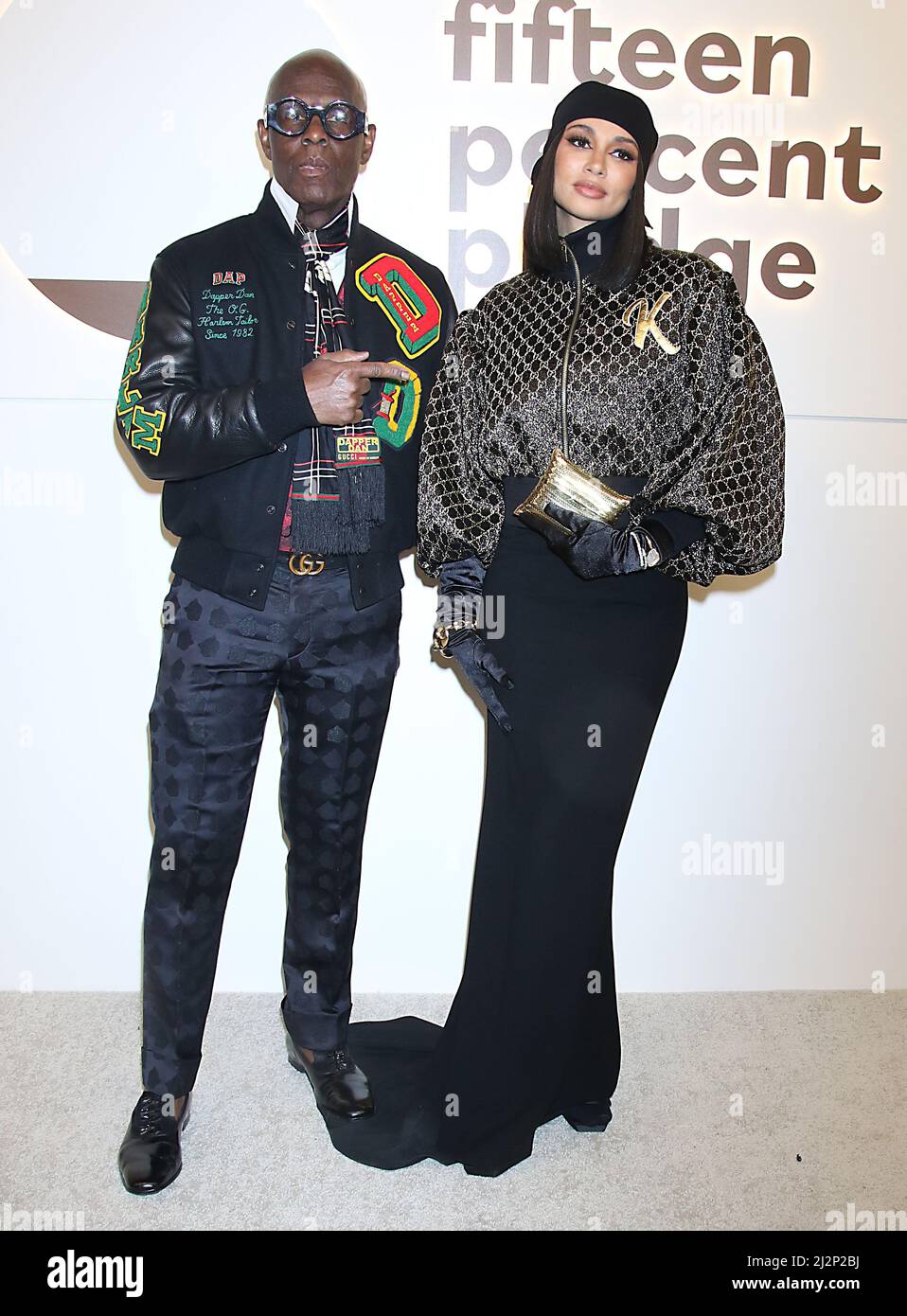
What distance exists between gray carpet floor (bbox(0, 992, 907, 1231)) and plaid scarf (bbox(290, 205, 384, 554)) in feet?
3.91

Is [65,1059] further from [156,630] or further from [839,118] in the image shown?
[839,118]

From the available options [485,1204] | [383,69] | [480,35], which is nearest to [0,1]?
[383,69]

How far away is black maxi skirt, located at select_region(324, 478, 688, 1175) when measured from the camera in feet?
6.83

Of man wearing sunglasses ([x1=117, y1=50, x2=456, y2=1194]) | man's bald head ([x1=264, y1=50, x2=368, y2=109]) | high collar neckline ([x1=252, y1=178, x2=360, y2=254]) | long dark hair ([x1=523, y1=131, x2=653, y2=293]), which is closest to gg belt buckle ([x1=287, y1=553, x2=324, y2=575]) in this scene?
man wearing sunglasses ([x1=117, y1=50, x2=456, y2=1194])

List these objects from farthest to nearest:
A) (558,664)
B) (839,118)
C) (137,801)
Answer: (137,801), (839,118), (558,664)

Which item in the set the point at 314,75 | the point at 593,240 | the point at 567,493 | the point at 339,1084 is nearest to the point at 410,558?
the point at 567,493

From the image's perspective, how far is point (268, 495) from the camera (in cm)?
209

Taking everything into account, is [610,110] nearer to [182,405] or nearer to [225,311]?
[225,311]

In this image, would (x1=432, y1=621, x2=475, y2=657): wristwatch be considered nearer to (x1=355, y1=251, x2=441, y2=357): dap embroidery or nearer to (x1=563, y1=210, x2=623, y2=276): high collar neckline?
(x1=355, y1=251, x2=441, y2=357): dap embroidery

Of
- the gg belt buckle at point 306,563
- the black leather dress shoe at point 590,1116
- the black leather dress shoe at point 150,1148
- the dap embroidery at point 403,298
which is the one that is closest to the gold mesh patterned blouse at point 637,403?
the dap embroidery at point 403,298
